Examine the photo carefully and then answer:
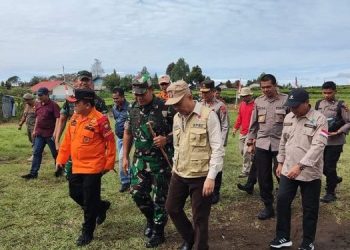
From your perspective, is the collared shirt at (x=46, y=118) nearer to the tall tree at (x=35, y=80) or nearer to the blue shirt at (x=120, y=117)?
the blue shirt at (x=120, y=117)

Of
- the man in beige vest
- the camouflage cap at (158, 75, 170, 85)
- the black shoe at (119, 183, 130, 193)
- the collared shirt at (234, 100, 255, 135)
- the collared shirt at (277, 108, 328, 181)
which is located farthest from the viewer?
the collared shirt at (234, 100, 255, 135)

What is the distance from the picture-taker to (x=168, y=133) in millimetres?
4957

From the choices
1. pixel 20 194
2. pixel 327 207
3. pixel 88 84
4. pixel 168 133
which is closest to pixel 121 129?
pixel 88 84

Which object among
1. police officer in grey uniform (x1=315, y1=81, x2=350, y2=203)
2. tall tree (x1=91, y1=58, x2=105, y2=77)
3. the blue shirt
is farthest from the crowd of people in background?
tall tree (x1=91, y1=58, x2=105, y2=77)

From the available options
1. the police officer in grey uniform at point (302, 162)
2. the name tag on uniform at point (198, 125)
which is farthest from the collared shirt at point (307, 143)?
the name tag on uniform at point (198, 125)

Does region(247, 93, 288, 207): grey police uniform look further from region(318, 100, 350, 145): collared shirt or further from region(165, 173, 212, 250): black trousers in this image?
region(165, 173, 212, 250): black trousers

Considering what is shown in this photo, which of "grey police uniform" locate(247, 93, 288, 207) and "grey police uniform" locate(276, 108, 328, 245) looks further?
"grey police uniform" locate(247, 93, 288, 207)

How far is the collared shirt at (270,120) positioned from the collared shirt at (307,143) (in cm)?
96

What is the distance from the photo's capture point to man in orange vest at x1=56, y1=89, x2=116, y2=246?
16.3 ft

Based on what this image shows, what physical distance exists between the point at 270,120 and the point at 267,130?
149mm

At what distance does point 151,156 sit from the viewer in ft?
16.2

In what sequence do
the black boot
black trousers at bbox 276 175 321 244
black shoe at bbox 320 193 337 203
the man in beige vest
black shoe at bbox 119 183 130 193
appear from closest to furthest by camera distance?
the man in beige vest, black trousers at bbox 276 175 321 244, the black boot, black shoe at bbox 320 193 337 203, black shoe at bbox 119 183 130 193

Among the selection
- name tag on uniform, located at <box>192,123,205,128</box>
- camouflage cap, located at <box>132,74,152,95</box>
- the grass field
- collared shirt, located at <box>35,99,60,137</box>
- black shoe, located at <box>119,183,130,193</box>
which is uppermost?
camouflage cap, located at <box>132,74,152,95</box>

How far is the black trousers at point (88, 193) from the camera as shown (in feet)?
16.3
